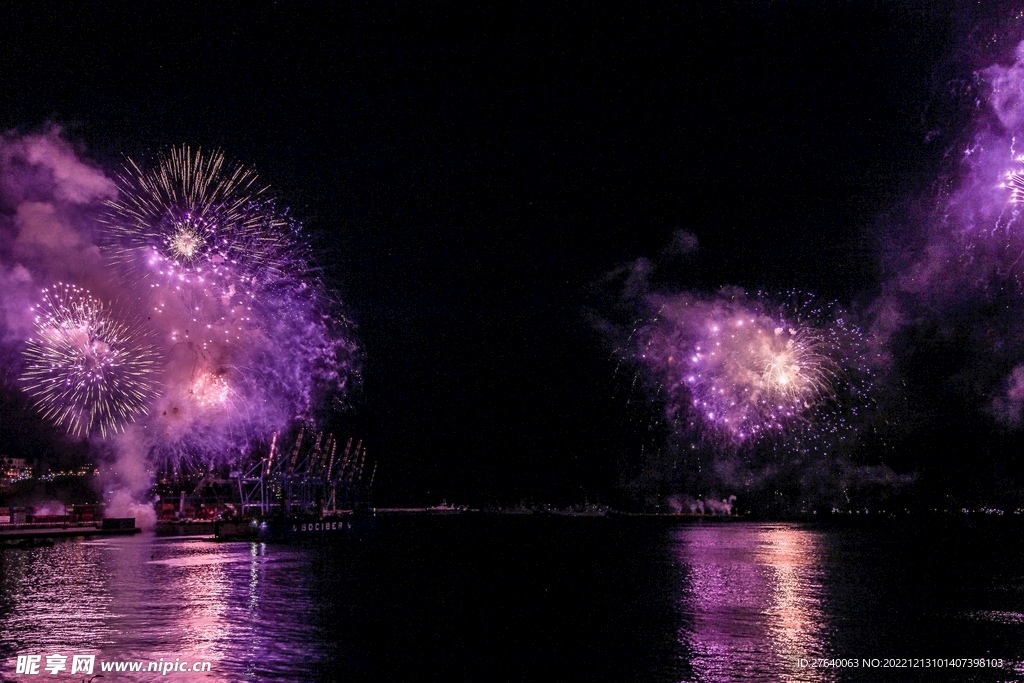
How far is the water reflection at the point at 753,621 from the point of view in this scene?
59.5ft

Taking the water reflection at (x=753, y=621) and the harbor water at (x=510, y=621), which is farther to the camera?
the water reflection at (x=753, y=621)

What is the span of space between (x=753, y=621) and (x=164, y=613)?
58.9ft

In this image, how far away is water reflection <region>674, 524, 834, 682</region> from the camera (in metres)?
18.1

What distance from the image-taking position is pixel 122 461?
90750 millimetres

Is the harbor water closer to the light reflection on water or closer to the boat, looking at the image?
the light reflection on water

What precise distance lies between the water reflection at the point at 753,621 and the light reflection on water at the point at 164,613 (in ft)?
32.4

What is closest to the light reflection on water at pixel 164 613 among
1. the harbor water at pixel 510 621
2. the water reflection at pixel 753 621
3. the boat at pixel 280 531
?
the harbor water at pixel 510 621

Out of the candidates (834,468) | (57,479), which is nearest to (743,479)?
(834,468)

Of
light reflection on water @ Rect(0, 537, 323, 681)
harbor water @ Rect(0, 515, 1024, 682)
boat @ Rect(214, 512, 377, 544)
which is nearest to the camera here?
harbor water @ Rect(0, 515, 1024, 682)

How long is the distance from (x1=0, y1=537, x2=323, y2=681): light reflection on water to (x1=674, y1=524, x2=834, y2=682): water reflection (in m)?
9.86

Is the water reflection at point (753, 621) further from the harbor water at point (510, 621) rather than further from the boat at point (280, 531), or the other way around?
the boat at point (280, 531)

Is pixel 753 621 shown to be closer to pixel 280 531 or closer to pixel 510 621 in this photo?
pixel 510 621

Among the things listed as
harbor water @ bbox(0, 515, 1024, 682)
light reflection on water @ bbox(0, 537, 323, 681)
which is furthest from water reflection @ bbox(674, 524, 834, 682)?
light reflection on water @ bbox(0, 537, 323, 681)

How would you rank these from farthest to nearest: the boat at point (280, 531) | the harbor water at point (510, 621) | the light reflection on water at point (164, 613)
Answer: the boat at point (280, 531)
the light reflection on water at point (164, 613)
the harbor water at point (510, 621)
